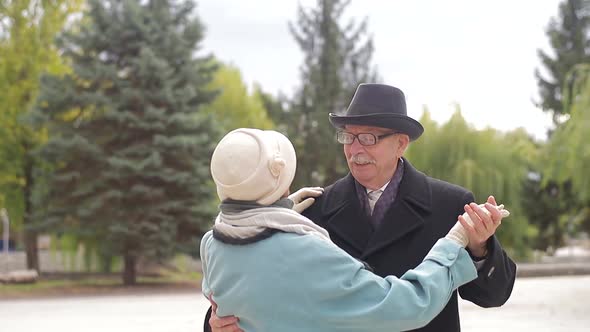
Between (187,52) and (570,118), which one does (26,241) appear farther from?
(570,118)

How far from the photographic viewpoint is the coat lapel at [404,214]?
271 centimetres

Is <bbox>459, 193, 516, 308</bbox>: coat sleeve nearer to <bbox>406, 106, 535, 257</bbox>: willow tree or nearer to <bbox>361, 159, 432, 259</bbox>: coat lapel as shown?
<bbox>361, 159, 432, 259</bbox>: coat lapel

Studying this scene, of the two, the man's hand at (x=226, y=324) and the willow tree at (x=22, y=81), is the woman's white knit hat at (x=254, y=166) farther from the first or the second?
the willow tree at (x=22, y=81)

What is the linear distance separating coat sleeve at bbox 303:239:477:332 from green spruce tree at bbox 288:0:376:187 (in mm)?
25969

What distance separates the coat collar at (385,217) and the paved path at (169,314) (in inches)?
344

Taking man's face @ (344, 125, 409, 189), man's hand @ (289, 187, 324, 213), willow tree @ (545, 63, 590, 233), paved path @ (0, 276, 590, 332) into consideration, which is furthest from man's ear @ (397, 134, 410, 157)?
willow tree @ (545, 63, 590, 233)

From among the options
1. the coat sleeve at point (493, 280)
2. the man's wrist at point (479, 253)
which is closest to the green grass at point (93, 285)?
the coat sleeve at point (493, 280)

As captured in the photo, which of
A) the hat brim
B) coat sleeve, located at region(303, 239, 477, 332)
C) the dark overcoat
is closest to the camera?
coat sleeve, located at region(303, 239, 477, 332)

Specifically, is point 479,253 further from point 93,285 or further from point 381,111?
point 93,285

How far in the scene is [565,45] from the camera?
1500 inches

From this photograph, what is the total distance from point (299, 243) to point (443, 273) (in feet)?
1.22

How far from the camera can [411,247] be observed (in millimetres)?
2732

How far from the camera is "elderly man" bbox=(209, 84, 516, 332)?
2707mm

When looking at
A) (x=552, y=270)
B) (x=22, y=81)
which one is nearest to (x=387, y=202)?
(x=22, y=81)
